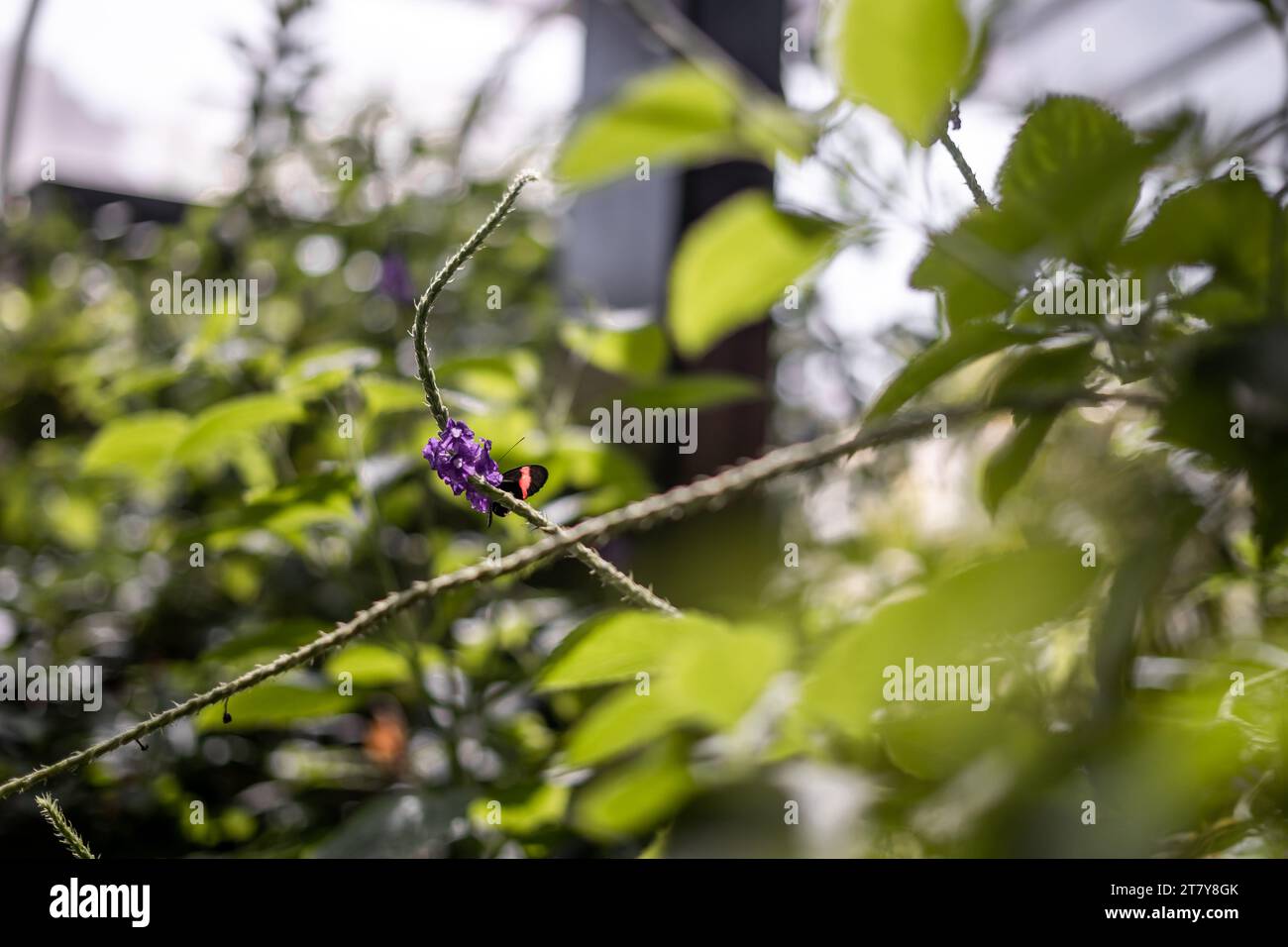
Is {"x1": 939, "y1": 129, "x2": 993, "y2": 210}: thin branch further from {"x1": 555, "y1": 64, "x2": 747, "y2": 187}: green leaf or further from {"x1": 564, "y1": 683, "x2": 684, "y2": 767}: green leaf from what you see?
{"x1": 564, "y1": 683, "x2": 684, "y2": 767}: green leaf

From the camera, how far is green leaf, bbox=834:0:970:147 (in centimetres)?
23

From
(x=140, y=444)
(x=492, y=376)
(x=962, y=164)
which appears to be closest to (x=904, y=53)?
(x=962, y=164)

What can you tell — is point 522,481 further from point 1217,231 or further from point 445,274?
point 1217,231

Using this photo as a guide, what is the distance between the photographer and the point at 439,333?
112 cm

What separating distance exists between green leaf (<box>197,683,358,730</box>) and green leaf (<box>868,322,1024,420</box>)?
1.01ft

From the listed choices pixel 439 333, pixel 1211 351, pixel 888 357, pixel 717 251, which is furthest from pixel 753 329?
pixel 1211 351

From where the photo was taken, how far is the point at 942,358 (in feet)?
0.85

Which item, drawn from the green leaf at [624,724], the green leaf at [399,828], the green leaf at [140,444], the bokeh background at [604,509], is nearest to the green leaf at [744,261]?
the bokeh background at [604,509]

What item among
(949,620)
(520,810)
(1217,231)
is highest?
(1217,231)

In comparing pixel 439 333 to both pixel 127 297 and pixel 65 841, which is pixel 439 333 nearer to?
pixel 127 297

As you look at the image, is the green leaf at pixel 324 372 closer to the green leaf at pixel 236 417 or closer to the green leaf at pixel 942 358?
the green leaf at pixel 236 417

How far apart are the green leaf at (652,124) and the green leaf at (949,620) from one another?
163 millimetres

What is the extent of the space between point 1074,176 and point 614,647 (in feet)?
0.57

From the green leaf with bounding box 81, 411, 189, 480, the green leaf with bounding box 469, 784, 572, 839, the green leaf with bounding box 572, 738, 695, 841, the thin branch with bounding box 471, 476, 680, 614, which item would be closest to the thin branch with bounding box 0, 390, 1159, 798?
the thin branch with bounding box 471, 476, 680, 614
